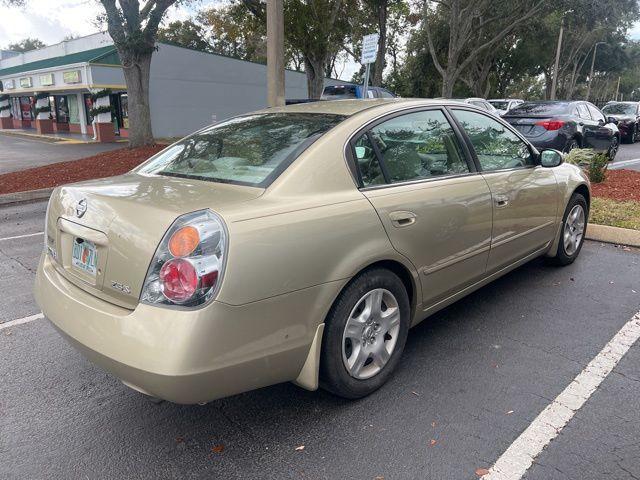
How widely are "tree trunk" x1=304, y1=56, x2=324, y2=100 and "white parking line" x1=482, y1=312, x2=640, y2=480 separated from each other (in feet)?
59.7

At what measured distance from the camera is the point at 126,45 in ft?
45.6

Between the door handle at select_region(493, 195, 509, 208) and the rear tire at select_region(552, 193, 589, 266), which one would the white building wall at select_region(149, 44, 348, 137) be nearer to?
the rear tire at select_region(552, 193, 589, 266)

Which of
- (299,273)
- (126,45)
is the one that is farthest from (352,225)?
(126,45)

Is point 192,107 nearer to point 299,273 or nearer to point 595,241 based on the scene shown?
point 595,241

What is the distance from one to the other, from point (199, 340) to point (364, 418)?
3.49ft

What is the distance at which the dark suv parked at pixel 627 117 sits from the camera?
18.9m

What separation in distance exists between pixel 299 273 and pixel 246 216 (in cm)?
35

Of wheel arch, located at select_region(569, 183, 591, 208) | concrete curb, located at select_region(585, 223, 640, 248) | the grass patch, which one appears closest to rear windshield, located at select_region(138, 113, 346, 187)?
wheel arch, located at select_region(569, 183, 591, 208)

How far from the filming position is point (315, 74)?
20.8 metres

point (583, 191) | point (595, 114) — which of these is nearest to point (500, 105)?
point (595, 114)

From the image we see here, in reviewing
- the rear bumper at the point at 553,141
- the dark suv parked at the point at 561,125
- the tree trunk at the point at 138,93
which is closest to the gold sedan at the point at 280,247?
the rear bumper at the point at 553,141

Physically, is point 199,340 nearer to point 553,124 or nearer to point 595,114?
point 553,124

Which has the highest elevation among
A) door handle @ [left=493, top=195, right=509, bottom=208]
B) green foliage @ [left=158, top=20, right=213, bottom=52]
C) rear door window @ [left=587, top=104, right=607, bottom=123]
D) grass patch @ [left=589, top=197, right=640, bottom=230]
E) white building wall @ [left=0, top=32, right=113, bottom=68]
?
green foliage @ [left=158, top=20, right=213, bottom=52]

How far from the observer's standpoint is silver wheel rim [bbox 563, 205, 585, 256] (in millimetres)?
4805
